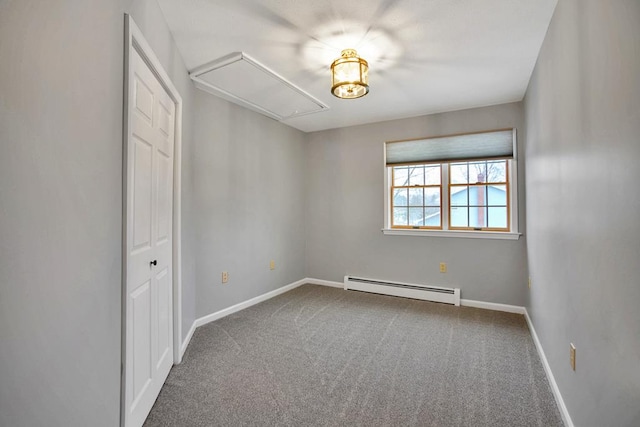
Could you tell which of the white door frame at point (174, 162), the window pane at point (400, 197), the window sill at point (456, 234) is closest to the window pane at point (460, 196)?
the window sill at point (456, 234)

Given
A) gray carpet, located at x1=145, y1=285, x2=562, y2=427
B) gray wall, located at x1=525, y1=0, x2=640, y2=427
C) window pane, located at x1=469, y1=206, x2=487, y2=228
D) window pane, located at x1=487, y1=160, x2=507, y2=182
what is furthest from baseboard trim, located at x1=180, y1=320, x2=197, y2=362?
window pane, located at x1=487, y1=160, x2=507, y2=182

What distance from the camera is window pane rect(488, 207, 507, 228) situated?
3619 mm

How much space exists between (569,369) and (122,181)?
2599 millimetres

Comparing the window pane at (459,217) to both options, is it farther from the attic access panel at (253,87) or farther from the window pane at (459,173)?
the attic access panel at (253,87)

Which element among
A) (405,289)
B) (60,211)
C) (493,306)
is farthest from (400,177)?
(60,211)

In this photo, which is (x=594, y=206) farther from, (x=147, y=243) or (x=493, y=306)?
(x=493, y=306)

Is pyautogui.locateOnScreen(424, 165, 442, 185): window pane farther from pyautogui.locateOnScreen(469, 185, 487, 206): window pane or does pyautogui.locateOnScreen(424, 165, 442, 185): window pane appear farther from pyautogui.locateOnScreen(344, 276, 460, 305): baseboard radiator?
pyautogui.locateOnScreen(344, 276, 460, 305): baseboard radiator

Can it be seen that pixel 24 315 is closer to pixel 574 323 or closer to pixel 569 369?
pixel 574 323

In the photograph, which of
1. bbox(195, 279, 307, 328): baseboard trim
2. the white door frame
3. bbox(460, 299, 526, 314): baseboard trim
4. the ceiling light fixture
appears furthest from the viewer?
bbox(460, 299, 526, 314): baseboard trim

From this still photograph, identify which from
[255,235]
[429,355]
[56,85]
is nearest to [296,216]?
[255,235]

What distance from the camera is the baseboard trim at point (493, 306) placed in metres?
3.46

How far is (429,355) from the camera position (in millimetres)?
2502

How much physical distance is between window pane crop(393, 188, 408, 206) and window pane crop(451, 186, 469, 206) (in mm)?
645

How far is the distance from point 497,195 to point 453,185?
526mm
